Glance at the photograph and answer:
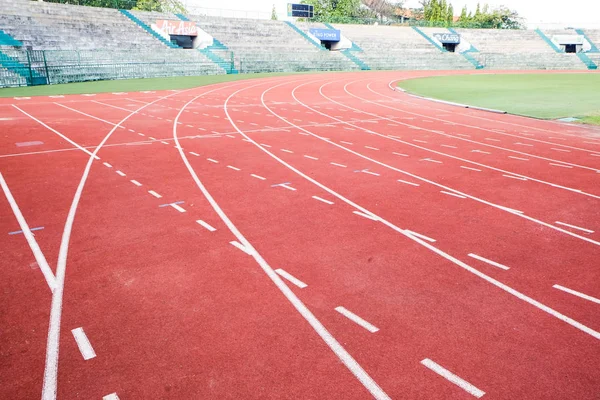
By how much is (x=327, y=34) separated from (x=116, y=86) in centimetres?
3230

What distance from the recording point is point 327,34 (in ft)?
184

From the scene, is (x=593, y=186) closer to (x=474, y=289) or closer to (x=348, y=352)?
(x=474, y=289)

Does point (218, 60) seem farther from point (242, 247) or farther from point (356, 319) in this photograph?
point (356, 319)

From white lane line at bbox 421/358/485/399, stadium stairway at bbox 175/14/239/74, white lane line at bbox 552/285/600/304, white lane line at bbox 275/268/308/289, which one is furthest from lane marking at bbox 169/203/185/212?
stadium stairway at bbox 175/14/239/74

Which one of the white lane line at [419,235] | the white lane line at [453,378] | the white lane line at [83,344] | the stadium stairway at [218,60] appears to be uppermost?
the stadium stairway at [218,60]

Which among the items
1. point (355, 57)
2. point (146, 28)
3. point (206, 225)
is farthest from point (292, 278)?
point (355, 57)

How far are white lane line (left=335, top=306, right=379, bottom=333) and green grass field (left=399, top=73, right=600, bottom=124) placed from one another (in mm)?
17071

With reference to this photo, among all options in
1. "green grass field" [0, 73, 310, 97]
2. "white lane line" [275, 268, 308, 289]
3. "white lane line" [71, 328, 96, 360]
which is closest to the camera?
"white lane line" [71, 328, 96, 360]

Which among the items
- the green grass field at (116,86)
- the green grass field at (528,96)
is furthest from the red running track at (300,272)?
the green grass field at (116,86)

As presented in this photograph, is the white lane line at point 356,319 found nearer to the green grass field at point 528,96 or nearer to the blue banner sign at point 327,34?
the green grass field at point 528,96

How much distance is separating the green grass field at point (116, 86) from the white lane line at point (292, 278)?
83.6ft

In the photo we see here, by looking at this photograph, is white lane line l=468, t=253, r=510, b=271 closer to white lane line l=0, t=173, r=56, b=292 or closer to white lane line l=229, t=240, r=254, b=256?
white lane line l=229, t=240, r=254, b=256

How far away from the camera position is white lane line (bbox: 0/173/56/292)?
19.4ft

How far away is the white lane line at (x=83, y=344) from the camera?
4.44 meters
